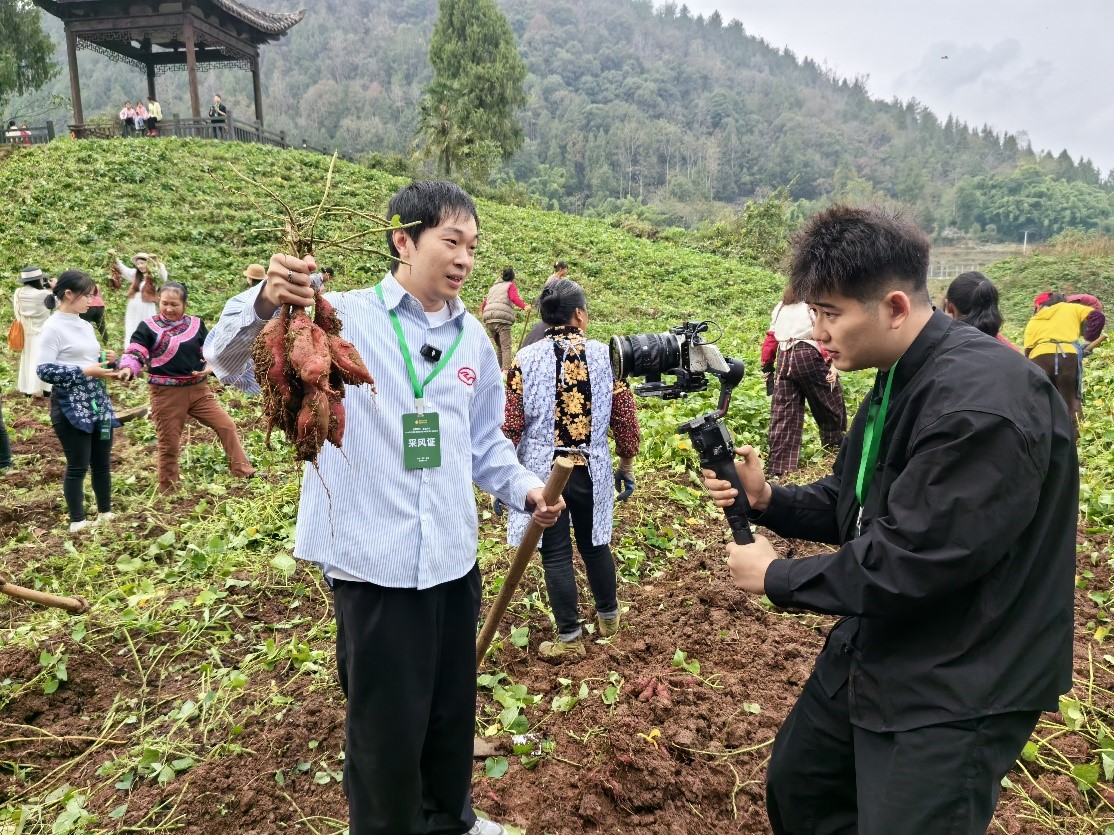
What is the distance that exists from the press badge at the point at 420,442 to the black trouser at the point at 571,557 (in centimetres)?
147

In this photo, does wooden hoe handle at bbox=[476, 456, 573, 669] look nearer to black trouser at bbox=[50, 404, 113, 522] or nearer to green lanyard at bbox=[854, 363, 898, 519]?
green lanyard at bbox=[854, 363, 898, 519]

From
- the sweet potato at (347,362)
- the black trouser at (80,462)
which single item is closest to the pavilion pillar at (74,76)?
the black trouser at (80,462)

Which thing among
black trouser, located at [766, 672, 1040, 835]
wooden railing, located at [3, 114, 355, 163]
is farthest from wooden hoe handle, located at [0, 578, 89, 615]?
wooden railing, located at [3, 114, 355, 163]

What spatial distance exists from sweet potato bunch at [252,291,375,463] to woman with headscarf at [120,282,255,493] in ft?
13.9

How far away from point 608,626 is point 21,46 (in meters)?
28.3

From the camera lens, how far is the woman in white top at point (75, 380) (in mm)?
5062

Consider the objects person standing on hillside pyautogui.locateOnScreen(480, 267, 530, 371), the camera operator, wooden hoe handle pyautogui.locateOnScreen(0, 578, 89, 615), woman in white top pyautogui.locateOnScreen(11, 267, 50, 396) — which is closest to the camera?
wooden hoe handle pyautogui.locateOnScreen(0, 578, 89, 615)

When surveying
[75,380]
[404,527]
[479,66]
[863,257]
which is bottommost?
[404,527]

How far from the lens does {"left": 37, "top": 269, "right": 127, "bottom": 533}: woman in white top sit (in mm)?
5062

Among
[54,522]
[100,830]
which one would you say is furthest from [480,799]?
[54,522]

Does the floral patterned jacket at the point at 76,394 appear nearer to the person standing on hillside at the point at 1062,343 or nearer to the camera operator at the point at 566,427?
the camera operator at the point at 566,427

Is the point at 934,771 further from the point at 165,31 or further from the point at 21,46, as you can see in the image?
the point at 21,46

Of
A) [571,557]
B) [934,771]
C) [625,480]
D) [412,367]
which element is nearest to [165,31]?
[625,480]

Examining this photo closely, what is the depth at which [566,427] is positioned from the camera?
11.2 ft
